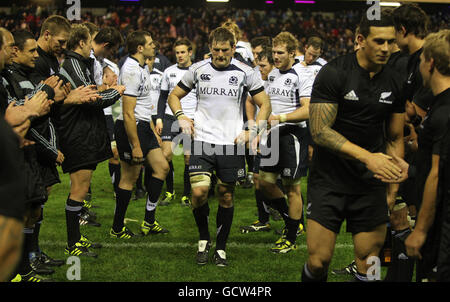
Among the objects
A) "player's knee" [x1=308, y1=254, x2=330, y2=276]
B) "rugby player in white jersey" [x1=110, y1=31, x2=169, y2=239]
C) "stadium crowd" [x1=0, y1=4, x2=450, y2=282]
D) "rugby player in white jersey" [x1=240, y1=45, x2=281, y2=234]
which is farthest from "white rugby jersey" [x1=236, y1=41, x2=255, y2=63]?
"player's knee" [x1=308, y1=254, x2=330, y2=276]

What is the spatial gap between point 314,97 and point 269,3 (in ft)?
115

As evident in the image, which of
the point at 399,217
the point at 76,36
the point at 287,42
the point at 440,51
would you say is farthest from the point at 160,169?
the point at 440,51

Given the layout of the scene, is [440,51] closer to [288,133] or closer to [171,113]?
[288,133]

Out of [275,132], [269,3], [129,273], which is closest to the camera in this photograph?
[129,273]

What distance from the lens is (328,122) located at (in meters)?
4.20

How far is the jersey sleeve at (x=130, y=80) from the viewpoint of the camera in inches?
272

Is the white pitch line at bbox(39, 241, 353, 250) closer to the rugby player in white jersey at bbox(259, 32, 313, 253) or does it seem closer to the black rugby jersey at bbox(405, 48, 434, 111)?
the rugby player in white jersey at bbox(259, 32, 313, 253)

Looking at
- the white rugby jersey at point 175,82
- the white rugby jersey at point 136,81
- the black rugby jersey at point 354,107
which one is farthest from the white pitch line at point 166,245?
the white rugby jersey at point 175,82

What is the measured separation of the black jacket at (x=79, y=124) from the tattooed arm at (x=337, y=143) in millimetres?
2835

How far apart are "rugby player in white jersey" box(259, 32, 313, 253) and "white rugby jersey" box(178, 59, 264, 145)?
0.75 metres

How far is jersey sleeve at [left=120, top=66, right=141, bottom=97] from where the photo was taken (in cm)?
690

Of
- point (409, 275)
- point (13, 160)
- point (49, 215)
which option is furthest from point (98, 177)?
point (13, 160)

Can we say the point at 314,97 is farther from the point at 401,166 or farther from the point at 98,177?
the point at 98,177

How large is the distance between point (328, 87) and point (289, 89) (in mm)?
2785
